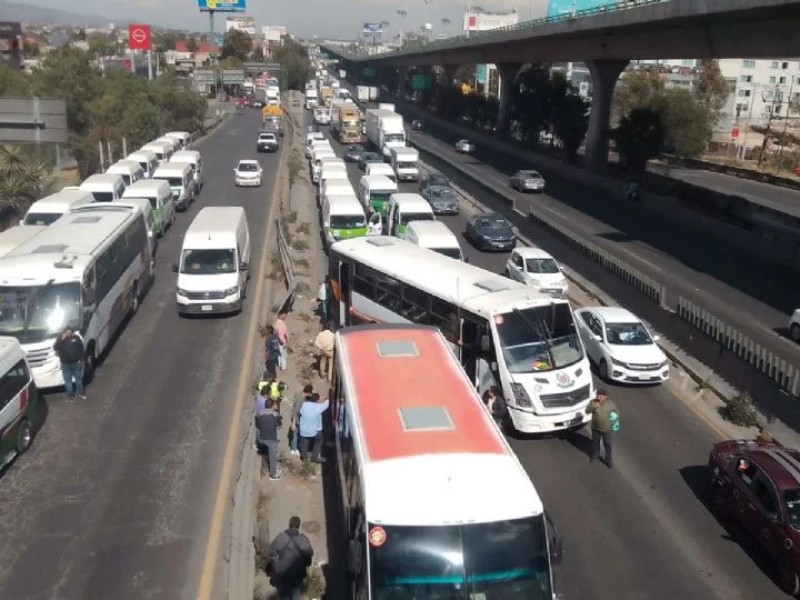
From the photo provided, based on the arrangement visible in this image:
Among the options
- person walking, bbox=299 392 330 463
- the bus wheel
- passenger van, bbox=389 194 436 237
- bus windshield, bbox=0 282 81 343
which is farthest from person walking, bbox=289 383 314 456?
passenger van, bbox=389 194 436 237

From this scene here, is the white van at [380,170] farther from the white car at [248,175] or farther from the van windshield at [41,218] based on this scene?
the van windshield at [41,218]

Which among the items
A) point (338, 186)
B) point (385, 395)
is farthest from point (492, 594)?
point (338, 186)

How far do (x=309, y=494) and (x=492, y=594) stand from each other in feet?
18.9

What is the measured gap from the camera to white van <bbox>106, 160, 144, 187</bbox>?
36922 millimetres

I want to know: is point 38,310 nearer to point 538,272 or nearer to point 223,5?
point 538,272

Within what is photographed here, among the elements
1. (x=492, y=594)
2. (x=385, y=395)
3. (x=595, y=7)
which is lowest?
(x=492, y=594)

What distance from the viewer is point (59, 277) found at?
16.7 meters

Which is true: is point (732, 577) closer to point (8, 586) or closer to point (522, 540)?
point (522, 540)

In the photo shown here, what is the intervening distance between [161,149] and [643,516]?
1649 inches

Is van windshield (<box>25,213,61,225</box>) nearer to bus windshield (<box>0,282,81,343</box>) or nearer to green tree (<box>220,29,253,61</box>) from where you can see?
bus windshield (<box>0,282,81,343</box>)

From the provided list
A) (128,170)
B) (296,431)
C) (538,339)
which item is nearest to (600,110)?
(128,170)

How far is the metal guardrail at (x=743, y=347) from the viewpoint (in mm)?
15984

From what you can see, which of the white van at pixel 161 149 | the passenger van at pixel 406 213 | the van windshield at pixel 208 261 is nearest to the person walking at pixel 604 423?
the van windshield at pixel 208 261

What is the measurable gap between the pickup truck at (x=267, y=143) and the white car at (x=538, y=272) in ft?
132
